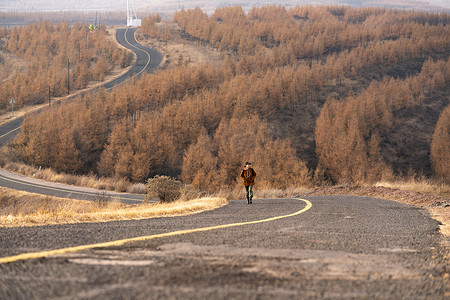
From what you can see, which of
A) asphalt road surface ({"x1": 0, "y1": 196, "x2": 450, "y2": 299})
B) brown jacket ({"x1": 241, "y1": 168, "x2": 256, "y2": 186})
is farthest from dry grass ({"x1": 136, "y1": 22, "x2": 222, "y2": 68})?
asphalt road surface ({"x1": 0, "y1": 196, "x2": 450, "y2": 299})

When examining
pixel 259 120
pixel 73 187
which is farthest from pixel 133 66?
pixel 73 187

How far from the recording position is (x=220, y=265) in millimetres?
3830

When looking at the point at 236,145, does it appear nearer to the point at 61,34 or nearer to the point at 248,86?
the point at 248,86

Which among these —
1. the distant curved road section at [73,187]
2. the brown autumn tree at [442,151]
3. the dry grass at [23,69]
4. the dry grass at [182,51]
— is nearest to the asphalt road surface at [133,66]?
the distant curved road section at [73,187]

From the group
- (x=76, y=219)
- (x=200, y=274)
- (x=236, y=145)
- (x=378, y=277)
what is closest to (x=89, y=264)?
(x=200, y=274)

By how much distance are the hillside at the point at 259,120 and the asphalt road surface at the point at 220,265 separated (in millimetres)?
19755

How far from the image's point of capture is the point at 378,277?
3.68m

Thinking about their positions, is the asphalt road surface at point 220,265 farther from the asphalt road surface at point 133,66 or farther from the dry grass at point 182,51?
the dry grass at point 182,51

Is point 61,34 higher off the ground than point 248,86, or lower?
higher

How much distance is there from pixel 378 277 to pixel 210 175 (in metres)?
50.3

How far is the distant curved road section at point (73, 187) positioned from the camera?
27609 millimetres

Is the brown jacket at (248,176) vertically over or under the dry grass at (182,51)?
under

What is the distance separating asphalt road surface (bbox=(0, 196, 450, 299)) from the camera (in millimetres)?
3043

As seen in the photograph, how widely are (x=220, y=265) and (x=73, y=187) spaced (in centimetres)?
2996
